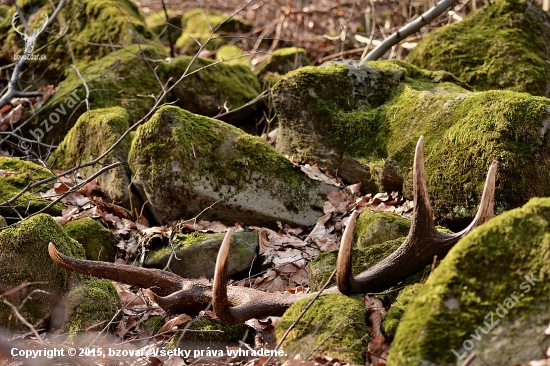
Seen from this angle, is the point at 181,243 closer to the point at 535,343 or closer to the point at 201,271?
the point at 201,271

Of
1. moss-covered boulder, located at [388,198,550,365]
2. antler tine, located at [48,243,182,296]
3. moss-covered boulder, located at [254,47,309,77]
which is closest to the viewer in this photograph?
moss-covered boulder, located at [388,198,550,365]

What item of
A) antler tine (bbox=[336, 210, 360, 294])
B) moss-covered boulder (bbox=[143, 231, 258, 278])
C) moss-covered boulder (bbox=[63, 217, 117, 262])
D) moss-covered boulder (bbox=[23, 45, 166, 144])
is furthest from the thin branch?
antler tine (bbox=[336, 210, 360, 294])

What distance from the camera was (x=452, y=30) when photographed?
8773 millimetres

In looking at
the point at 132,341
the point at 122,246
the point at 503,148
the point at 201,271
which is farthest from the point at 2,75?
the point at 503,148

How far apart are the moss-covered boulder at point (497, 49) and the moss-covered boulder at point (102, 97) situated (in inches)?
146

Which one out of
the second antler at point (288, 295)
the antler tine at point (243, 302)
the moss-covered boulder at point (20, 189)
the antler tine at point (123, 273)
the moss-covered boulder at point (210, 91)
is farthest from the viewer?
the moss-covered boulder at point (210, 91)

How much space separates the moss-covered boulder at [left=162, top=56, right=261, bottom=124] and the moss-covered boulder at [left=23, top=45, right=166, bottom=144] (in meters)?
0.40

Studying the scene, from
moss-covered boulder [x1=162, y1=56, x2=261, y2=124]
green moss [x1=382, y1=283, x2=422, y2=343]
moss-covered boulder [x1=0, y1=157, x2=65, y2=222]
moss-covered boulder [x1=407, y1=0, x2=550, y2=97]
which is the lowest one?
moss-covered boulder [x1=0, y1=157, x2=65, y2=222]

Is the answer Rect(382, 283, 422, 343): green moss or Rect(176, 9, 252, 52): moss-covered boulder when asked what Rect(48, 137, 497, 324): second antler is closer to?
Rect(382, 283, 422, 343): green moss

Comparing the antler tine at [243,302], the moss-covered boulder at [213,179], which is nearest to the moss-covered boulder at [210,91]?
the moss-covered boulder at [213,179]

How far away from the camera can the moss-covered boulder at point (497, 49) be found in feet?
26.6

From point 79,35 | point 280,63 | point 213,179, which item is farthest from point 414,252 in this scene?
point 79,35

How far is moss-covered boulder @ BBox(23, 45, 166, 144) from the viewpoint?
9188 mm

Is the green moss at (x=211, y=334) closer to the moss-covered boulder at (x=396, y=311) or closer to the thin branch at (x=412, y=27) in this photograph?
the moss-covered boulder at (x=396, y=311)
